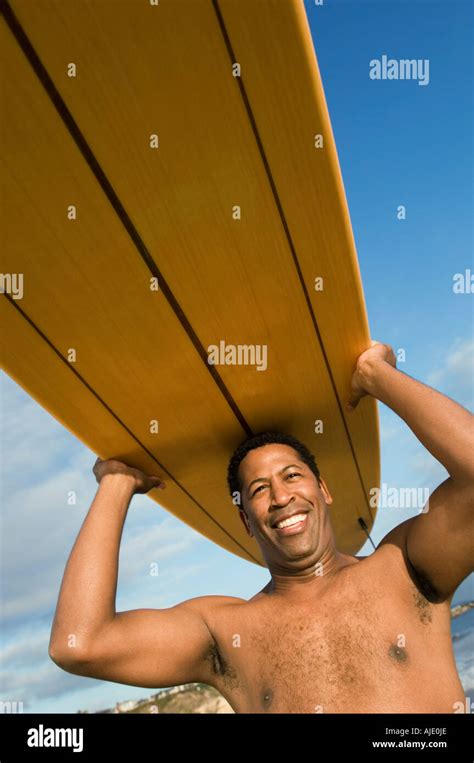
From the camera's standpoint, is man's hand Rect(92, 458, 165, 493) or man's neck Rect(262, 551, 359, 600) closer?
man's neck Rect(262, 551, 359, 600)

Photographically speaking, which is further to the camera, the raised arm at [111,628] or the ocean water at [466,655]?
the ocean water at [466,655]

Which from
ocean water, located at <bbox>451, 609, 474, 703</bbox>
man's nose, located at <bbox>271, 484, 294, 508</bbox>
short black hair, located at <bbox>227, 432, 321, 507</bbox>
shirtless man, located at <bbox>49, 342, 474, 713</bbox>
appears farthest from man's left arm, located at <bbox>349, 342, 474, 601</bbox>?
ocean water, located at <bbox>451, 609, 474, 703</bbox>

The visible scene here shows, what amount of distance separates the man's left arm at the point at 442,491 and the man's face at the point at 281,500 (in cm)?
52

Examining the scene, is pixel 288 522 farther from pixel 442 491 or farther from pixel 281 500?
pixel 442 491

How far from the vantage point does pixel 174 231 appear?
246 centimetres

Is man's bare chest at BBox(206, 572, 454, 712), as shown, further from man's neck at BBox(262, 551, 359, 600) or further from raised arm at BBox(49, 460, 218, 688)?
raised arm at BBox(49, 460, 218, 688)

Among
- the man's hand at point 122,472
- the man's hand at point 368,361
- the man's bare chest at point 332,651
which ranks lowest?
the man's bare chest at point 332,651

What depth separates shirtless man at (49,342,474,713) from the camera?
2668mm

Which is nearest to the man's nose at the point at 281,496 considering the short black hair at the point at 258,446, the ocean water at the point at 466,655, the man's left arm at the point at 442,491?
the short black hair at the point at 258,446

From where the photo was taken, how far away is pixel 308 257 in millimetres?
2668

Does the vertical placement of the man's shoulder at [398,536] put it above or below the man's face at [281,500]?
below

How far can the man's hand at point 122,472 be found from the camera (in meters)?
3.56

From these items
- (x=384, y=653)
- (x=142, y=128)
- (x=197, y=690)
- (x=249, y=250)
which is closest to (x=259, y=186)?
(x=249, y=250)

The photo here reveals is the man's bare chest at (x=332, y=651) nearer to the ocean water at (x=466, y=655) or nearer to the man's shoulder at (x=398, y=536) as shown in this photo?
the man's shoulder at (x=398, y=536)
